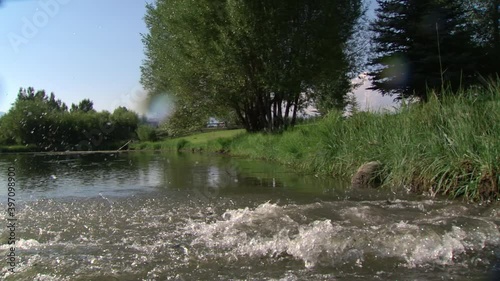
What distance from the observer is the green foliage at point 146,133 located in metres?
44.7

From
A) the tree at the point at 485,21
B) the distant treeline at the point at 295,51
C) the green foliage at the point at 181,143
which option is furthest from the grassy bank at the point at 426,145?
the green foliage at the point at 181,143

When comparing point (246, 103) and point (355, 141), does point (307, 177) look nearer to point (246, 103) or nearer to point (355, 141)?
point (355, 141)

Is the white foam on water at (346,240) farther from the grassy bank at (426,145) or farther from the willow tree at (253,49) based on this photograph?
the willow tree at (253,49)

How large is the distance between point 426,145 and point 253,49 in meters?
13.7

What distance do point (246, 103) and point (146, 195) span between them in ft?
61.1

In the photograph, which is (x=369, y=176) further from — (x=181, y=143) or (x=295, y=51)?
(x=181, y=143)

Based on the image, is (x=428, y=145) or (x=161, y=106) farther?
(x=161, y=106)

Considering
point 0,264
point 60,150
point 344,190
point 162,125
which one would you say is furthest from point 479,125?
point 60,150

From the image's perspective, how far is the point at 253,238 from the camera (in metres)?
5.30

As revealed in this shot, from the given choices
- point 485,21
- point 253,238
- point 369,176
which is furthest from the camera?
point 485,21

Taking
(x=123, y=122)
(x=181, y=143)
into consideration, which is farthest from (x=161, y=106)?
(x=123, y=122)

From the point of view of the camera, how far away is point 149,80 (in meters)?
31.4

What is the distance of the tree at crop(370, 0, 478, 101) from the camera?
22.4 m

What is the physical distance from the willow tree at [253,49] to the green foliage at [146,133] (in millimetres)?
19293
